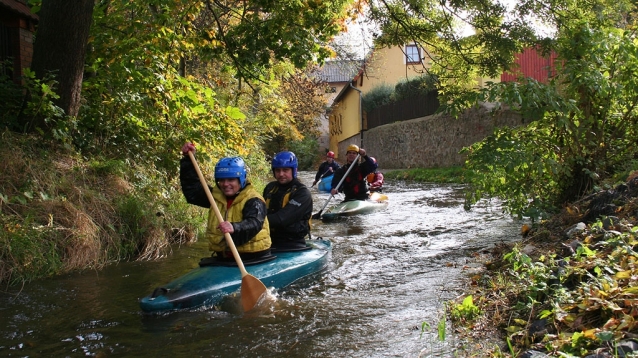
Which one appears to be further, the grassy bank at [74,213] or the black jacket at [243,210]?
the grassy bank at [74,213]

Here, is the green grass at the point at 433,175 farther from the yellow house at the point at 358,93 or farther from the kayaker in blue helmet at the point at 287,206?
the kayaker in blue helmet at the point at 287,206

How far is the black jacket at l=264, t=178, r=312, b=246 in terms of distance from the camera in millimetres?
6203

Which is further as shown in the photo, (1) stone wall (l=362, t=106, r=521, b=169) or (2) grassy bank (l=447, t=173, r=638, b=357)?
(1) stone wall (l=362, t=106, r=521, b=169)

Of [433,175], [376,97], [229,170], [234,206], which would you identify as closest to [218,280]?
[234,206]

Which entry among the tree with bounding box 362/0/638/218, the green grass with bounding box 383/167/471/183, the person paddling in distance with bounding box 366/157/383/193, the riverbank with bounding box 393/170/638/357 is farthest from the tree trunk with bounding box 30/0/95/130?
the green grass with bounding box 383/167/471/183

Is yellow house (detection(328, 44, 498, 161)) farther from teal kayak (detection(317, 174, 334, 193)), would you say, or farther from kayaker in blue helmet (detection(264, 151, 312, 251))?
kayaker in blue helmet (detection(264, 151, 312, 251))

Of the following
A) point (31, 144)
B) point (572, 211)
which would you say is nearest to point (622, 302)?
point (572, 211)

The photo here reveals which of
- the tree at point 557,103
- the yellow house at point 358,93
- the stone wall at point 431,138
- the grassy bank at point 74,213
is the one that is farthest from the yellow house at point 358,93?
the grassy bank at point 74,213

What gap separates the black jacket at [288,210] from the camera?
6203 millimetres

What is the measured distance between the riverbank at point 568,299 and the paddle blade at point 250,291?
1.65 meters

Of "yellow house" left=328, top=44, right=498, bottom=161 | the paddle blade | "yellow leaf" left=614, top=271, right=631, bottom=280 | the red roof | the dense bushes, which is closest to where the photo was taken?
"yellow leaf" left=614, top=271, right=631, bottom=280

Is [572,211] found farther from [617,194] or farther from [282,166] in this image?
[282,166]

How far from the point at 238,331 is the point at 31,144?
4.38 metres

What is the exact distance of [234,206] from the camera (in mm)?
5598
